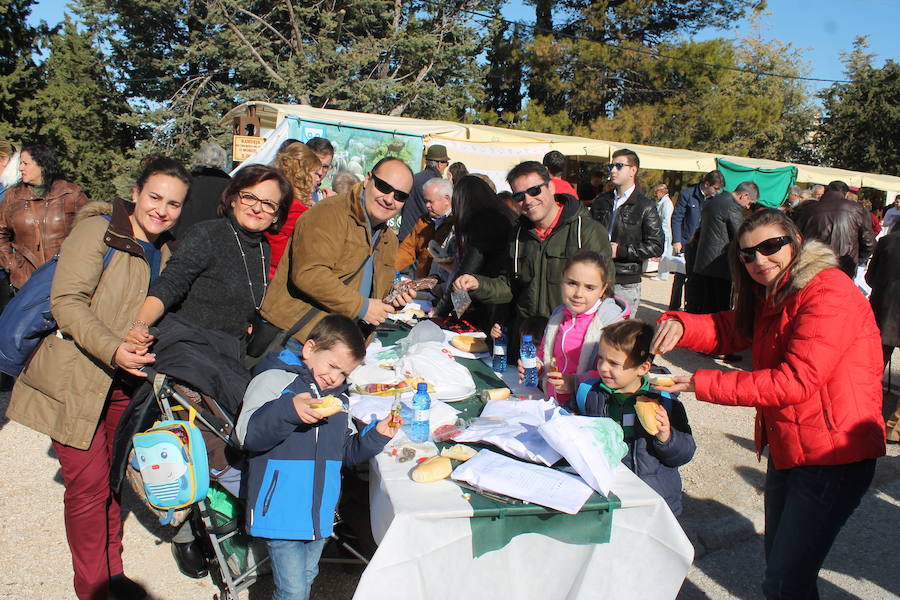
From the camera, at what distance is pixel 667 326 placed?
247cm

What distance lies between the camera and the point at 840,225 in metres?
5.91

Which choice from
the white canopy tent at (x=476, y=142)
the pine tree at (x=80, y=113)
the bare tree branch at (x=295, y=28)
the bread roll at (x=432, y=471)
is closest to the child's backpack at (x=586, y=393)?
the bread roll at (x=432, y=471)

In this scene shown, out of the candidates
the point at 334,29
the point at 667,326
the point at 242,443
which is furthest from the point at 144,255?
the point at 334,29

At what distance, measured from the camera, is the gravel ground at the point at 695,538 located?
2957mm

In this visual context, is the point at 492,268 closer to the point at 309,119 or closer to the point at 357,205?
the point at 357,205

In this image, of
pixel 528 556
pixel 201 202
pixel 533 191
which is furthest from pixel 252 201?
pixel 528 556

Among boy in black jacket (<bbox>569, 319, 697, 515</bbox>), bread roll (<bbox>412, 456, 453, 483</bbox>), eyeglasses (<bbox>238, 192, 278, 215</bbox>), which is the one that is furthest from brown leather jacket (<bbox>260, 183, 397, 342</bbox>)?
boy in black jacket (<bbox>569, 319, 697, 515</bbox>)

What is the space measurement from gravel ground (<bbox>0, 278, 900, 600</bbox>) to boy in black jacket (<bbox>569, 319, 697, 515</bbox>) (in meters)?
0.94

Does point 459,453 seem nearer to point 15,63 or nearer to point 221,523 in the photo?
point 221,523

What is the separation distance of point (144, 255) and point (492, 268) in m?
2.19

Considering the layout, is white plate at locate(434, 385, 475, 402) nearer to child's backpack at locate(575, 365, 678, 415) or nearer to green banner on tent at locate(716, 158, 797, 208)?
child's backpack at locate(575, 365, 678, 415)

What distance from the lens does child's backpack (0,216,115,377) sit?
7.97ft

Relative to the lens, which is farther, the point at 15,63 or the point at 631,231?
the point at 15,63

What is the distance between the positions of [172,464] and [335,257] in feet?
3.99
